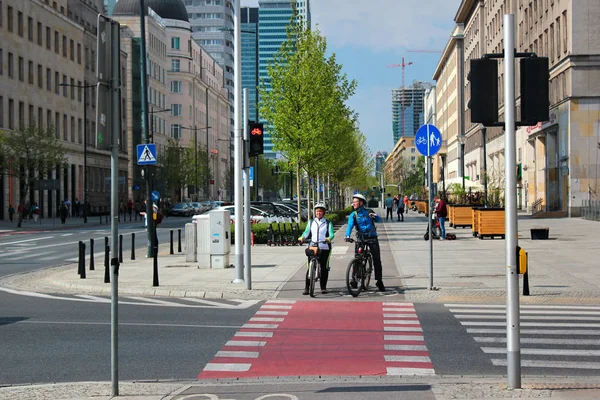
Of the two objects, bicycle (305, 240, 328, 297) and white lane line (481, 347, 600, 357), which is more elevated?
bicycle (305, 240, 328, 297)

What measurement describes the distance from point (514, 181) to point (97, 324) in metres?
Answer: 7.19

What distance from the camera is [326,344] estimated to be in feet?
35.4

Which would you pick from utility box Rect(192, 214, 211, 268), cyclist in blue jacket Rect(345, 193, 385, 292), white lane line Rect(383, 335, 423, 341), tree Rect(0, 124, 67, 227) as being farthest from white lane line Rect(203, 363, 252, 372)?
tree Rect(0, 124, 67, 227)

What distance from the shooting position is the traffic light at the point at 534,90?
774 cm

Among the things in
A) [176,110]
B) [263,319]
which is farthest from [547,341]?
[176,110]

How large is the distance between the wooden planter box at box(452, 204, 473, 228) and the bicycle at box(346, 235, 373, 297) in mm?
29400

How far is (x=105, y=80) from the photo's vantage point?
24.6 feet

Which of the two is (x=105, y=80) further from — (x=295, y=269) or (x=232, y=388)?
(x=295, y=269)

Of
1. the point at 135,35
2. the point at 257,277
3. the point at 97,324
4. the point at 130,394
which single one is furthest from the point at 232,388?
the point at 135,35

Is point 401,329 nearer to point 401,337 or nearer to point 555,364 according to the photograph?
point 401,337

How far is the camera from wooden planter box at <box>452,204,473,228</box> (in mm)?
45334

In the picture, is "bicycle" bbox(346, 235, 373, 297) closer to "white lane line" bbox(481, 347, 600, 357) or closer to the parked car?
"white lane line" bbox(481, 347, 600, 357)

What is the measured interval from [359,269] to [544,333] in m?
5.19

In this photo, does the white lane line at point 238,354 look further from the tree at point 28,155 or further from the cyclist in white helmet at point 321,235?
the tree at point 28,155
